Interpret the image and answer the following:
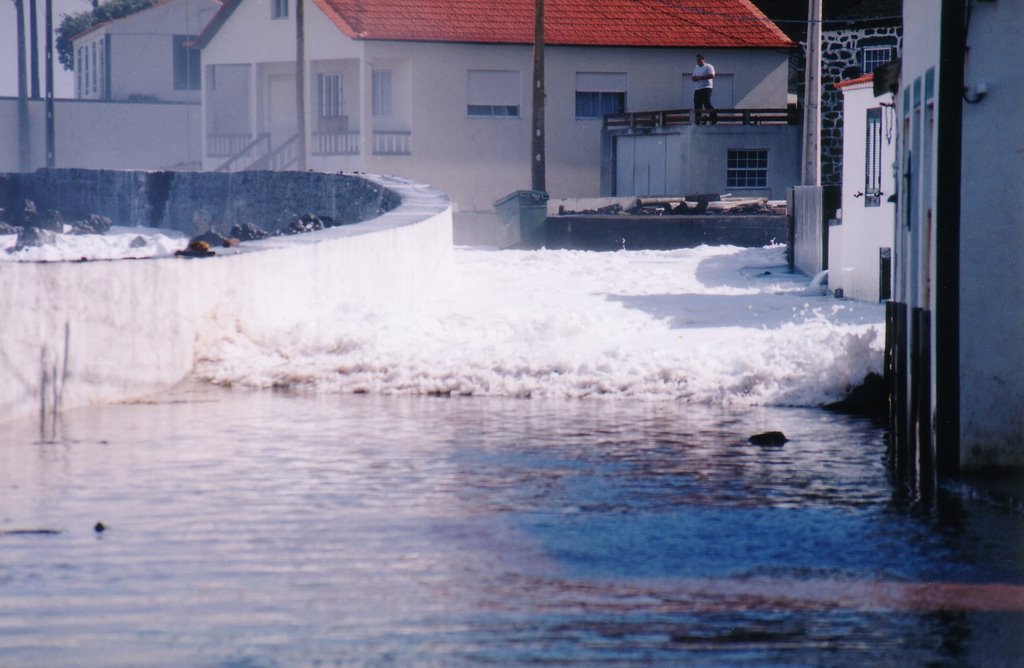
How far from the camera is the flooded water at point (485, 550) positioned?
238 inches

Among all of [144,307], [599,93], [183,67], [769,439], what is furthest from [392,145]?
[769,439]

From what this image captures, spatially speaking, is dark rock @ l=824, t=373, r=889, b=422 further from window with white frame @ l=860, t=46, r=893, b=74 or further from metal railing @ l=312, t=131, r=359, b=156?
metal railing @ l=312, t=131, r=359, b=156

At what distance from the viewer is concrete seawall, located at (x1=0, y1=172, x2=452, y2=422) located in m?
11.9

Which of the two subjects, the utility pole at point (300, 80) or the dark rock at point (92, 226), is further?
the utility pole at point (300, 80)

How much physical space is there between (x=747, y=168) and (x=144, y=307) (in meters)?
34.1

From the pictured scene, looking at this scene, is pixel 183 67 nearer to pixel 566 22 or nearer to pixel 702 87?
pixel 566 22

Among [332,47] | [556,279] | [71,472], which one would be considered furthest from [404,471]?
[332,47]

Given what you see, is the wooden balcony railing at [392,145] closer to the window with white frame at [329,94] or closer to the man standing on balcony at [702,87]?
the window with white frame at [329,94]

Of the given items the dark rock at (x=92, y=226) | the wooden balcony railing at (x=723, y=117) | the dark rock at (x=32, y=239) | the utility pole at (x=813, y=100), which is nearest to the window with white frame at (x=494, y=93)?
the wooden balcony railing at (x=723, y=117)

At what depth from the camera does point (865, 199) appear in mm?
20250

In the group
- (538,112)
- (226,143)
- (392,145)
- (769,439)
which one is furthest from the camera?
(226,143)

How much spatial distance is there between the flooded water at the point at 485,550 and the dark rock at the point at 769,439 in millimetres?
125

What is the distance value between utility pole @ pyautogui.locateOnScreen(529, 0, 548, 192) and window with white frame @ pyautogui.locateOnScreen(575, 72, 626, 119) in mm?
4454

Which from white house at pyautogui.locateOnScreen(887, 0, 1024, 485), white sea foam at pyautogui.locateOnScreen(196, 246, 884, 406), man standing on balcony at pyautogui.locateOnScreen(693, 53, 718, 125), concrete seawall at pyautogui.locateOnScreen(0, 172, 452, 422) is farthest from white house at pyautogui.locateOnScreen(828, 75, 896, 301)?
man standing on balcony at pyautogui.locateOnScreen(693, 53, 718, 125)
